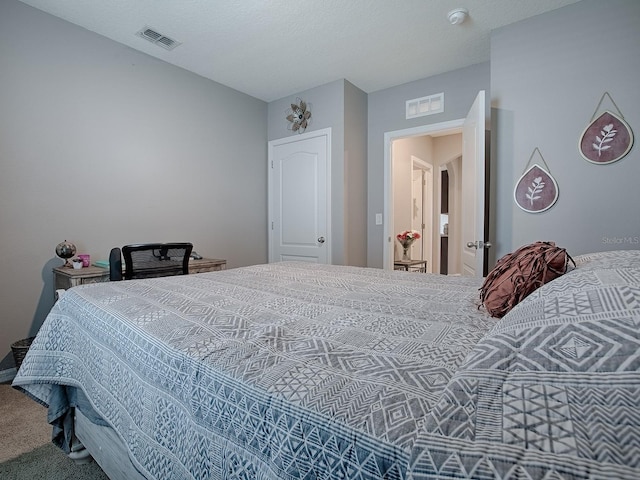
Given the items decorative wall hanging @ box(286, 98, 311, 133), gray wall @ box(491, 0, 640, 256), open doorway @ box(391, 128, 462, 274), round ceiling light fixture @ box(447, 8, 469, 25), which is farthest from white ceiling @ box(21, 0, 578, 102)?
open doorway @ box(391, 128, 462, 274)

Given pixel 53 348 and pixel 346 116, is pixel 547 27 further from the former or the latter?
pixel 53 348

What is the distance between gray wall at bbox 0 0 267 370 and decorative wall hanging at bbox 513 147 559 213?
2.99 m

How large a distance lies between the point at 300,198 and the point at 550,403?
12.1 feet

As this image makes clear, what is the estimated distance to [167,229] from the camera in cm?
321

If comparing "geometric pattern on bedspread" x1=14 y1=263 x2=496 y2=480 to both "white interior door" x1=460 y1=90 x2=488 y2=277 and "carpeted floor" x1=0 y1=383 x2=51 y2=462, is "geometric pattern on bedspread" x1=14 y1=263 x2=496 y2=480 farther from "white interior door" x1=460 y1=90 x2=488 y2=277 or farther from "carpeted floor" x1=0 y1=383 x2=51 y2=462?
"white interior door" x1=460 y1=90 x2=488 y2=277

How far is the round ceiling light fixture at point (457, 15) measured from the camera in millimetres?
2368

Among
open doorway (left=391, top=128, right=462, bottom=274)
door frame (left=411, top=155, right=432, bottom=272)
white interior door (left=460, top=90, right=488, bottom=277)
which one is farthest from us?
door frame (left=411, top=155, right=432, bottom=272)

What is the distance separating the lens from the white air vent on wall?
11.1ft

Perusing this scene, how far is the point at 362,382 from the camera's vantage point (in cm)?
60

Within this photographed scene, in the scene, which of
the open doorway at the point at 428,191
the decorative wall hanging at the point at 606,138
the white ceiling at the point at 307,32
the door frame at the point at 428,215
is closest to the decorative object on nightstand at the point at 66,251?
the white ceiling at the point at 307,32

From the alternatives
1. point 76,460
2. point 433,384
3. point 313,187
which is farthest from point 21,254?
point 433,384

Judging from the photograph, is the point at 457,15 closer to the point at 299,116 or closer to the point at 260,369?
the point at 299,116

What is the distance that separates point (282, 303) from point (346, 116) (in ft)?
9.56

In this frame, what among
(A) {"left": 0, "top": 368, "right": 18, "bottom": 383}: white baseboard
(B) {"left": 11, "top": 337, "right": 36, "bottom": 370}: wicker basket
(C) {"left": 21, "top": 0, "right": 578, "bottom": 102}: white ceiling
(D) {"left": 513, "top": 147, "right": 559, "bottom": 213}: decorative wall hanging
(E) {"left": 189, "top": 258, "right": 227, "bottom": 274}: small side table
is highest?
(C) {"left": 21, "top": 0, "right": 578, "bottom": 102}: white ceiling
